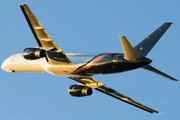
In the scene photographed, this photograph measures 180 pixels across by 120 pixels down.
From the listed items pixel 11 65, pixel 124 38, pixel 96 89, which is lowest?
pixel 96 89

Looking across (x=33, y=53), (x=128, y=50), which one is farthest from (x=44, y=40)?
(x=128, y=50)

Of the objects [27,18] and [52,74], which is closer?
[27,18]

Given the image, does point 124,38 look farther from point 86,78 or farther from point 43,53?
point 86,78

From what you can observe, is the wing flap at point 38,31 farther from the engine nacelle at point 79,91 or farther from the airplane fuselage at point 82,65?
the engine nacelle at point 79,91

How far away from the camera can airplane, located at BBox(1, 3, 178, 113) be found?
43562mm

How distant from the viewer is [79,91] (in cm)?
5453

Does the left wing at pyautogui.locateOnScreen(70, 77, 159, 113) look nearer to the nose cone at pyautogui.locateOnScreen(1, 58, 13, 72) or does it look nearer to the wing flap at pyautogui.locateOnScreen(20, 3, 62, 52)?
the nose cone at pyautogui.locateOnScreen(1, 58, 13, 72)

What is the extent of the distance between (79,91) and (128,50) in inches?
558

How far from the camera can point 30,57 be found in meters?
46.2

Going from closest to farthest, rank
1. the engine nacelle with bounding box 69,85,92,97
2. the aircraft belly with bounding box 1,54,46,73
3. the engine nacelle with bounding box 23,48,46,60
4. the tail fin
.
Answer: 1. the engine nacelle with bounding box 23,48,46,60
2. the tail fin
3. the aircraft belly with bounding box 1,54,46,73
4. the engine nacelle with bounding box 69,85,92,97

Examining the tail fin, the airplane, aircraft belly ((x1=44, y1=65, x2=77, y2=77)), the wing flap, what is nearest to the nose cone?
the airplane

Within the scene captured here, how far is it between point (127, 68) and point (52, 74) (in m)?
10.7

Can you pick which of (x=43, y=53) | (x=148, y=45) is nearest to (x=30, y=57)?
(x=43, y=53)

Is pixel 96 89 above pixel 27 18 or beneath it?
beneath
